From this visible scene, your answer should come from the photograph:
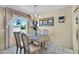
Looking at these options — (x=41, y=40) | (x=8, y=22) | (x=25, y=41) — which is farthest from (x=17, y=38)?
(x=41, y=40)

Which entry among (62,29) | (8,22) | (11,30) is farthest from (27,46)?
(62,29)

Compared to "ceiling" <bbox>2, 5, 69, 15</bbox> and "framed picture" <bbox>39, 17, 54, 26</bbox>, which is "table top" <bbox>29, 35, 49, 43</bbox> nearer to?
"framed picture" <bbox>39, 17, 54, 26</bbox>

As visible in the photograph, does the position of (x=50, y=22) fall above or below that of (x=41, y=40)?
above

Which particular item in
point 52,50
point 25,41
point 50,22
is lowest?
point 52,50

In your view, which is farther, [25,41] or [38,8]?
[25,41]

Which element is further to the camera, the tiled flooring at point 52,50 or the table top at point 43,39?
the table top at point 43,39

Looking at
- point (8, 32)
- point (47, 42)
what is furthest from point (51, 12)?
point (8, 32)

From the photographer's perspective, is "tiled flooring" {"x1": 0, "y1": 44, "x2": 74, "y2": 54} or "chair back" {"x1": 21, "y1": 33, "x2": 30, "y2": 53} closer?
"tiled flooring" {"x1": 0, "y1": 44, "x2": 74, "y2": 54}

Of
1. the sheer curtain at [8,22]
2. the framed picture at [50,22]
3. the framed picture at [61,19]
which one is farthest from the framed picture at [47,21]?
the sheer curtain at [8,22]

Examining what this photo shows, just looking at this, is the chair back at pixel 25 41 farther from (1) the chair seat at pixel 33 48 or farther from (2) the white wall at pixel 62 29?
(2) the white wall at pixel 62 29

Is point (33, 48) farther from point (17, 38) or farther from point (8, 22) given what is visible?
point (8, 22)

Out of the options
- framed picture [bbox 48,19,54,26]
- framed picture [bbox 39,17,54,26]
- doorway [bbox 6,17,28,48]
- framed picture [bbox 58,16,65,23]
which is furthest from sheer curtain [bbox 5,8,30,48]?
framed picture [bbox 58,16,65,23]

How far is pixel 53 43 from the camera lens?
131 cm

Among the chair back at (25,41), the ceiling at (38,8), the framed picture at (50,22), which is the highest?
the ceiling at (38,8)
